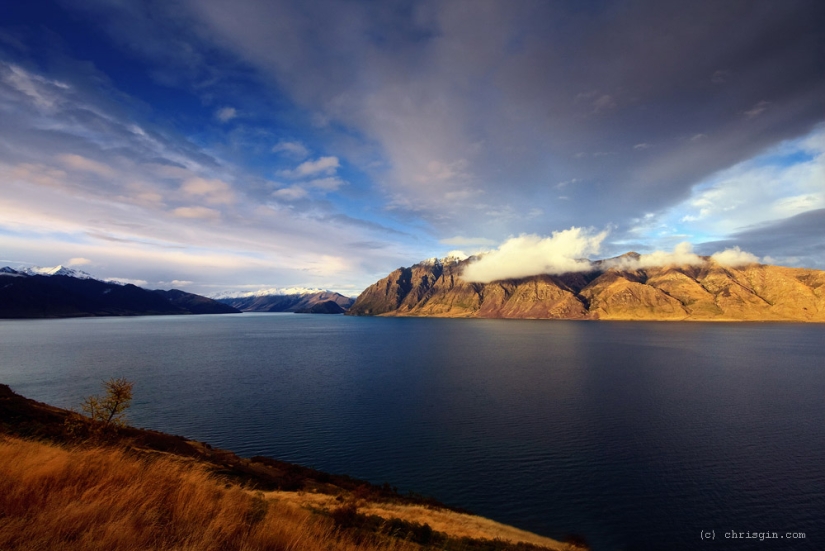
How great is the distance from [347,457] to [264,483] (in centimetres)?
1513

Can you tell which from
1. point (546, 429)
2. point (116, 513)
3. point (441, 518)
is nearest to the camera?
point (116, 513)

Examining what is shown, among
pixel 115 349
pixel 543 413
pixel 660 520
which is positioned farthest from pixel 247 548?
pixel 115 349

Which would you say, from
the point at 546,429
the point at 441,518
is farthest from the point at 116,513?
the point at 546,429

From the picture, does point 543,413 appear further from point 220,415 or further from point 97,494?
point 97,494

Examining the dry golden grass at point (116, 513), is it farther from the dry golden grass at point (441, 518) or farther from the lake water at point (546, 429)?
the lake water at point (546, 429)

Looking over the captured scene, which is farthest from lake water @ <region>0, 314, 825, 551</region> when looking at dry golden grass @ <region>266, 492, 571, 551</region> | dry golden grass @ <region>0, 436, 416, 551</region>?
dry golden grass @ <region>0, 436, 416, 551</region>

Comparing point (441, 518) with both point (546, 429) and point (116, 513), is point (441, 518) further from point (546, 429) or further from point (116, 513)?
point (546, 429)

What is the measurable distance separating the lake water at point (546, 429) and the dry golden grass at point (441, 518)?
279 centimetres

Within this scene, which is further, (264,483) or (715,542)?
(264,483)

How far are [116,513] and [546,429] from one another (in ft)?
190

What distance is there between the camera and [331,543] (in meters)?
11.7

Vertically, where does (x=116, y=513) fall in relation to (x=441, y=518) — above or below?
above

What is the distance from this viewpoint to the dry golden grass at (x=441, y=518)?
29.4m

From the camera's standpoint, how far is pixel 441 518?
31.8 m
